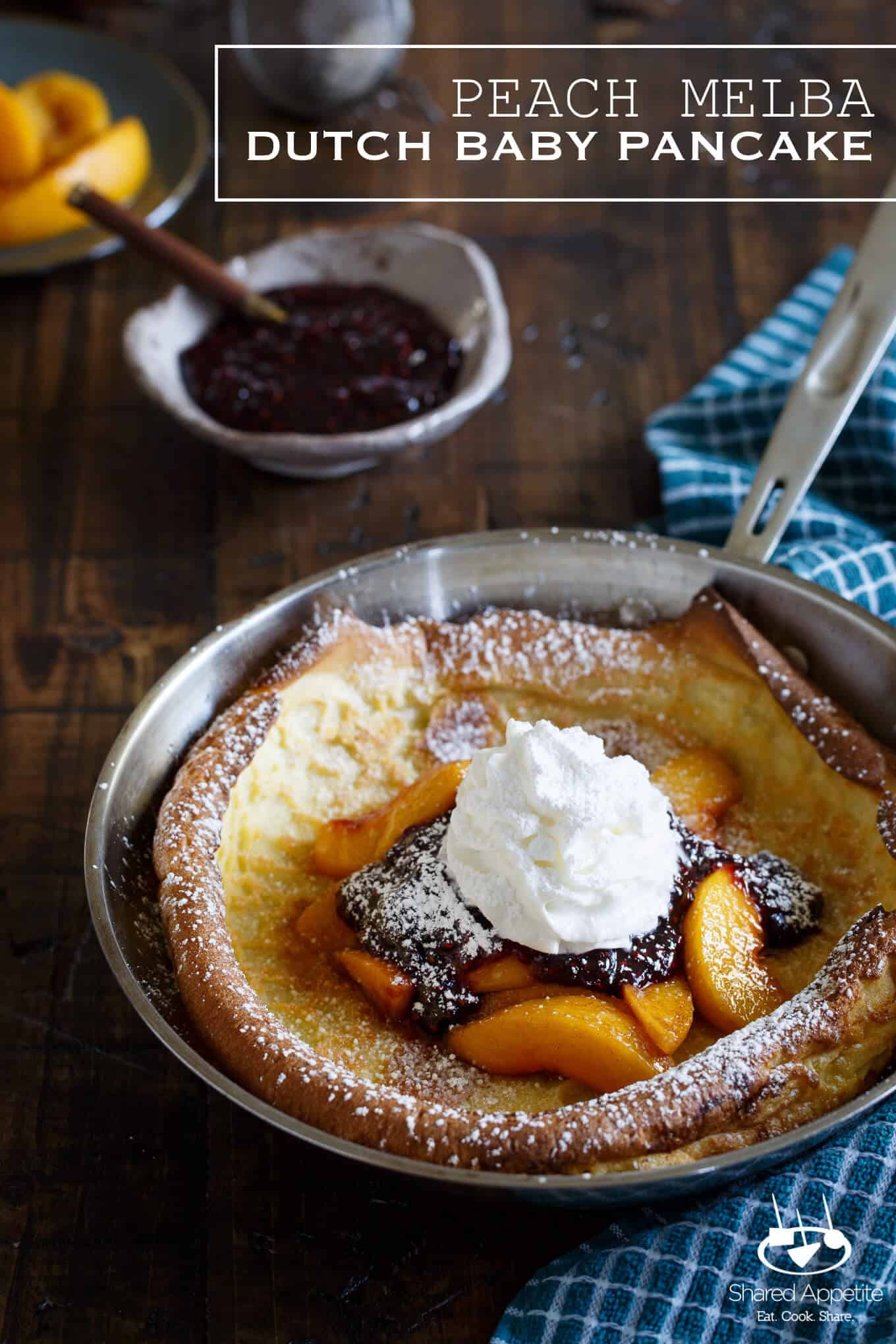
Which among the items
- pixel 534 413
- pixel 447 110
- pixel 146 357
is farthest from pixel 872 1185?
pixel 447 110

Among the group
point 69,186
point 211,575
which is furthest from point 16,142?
point 211,575

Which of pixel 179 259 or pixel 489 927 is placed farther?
pixel 179 259

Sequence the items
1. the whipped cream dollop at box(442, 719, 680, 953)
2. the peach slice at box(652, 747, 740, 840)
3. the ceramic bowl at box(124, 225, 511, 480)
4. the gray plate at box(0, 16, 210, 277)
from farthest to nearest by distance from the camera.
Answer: the gray plate at box(0, 16, 210, 277), the ceramic bowl at box(124, 225, 511, 480), the peach slice at box(652, 747, 740, 840), the whipped cream dollop at box(442, 719, 680, 953)

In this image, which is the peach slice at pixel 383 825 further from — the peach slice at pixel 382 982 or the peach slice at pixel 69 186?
the peach slice at pixel 69 186

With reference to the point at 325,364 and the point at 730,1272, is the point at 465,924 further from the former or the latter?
the point at 325,364

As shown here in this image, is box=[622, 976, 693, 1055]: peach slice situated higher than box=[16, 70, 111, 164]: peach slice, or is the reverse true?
box=[16, 70, 111, 164]: peach slice

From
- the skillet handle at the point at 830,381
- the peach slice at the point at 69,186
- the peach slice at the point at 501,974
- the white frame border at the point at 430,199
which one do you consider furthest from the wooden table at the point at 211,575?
the skillet handle at the point at 830,381

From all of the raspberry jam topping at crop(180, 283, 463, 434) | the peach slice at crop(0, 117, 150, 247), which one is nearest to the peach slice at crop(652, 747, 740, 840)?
the raspberry jam topping at crop(180, 283, 463, 434)

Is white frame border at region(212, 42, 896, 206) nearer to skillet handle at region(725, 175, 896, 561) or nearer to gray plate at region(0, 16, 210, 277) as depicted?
gray plate at region(0, 16, 210, 277)
